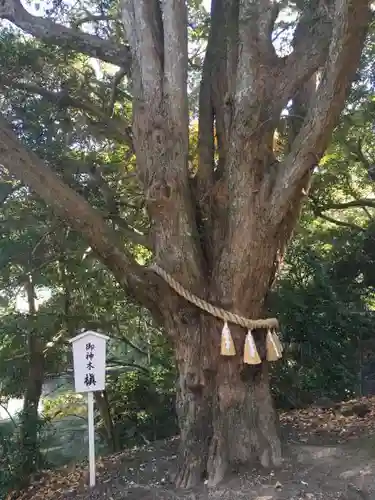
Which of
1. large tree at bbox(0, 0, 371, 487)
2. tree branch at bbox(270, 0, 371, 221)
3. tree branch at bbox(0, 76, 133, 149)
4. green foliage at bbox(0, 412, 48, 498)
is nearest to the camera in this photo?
tree branch at bbox(270, 0, 371, 221)

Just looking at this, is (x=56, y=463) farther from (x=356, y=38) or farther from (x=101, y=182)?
(x=356, y=38)

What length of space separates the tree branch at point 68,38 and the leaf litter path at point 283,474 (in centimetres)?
344

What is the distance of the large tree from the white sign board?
1.67 feet

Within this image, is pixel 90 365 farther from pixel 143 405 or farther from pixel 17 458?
pixel 143 405

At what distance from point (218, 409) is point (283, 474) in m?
0.64

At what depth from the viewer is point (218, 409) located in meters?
4.11

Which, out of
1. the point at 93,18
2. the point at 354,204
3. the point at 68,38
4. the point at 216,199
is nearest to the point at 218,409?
the point at 216,199

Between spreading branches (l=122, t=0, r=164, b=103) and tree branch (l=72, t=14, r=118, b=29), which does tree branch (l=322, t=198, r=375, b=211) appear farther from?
spreading branches (l=122, t=0, r=164, b=103)

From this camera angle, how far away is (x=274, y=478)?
3.83 metres

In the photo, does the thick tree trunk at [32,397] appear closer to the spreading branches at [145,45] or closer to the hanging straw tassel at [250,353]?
the hanging straw tassel at [250,353]

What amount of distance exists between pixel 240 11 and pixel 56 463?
18.2 ft

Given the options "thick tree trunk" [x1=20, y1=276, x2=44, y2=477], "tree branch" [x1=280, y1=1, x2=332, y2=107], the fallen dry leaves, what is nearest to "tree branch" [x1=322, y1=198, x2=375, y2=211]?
the fallen dry leaves

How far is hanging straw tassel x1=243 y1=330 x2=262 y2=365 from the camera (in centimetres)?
396

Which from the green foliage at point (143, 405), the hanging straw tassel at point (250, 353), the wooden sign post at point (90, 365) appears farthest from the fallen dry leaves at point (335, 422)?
the green foliage at point (143, 405)
